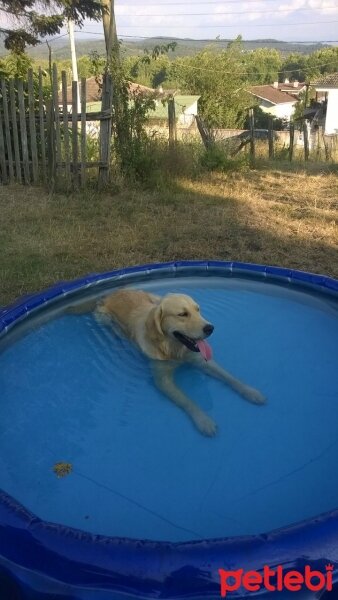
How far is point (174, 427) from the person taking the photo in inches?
129

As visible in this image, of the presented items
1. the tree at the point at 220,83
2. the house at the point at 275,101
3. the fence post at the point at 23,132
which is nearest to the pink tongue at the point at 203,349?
the fence post at the point at 23,132

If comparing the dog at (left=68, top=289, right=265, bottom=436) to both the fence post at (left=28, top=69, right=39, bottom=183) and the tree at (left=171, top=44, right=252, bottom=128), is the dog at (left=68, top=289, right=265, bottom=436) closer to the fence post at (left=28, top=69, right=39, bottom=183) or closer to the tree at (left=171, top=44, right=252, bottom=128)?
the fence post at (left=28, top=69, right=39, bottom=183)

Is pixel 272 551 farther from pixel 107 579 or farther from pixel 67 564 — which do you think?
pixel 67 564

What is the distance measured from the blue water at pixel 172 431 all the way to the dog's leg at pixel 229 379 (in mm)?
58

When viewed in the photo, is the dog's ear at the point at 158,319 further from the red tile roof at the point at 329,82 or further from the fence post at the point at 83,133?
the red tile roof at the point at 329,82

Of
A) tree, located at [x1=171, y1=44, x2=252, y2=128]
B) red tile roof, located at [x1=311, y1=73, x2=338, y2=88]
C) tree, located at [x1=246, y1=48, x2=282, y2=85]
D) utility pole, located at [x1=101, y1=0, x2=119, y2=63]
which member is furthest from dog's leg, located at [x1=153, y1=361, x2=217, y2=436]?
tree, located at [x1=246, y1=48, x2=282, y2=85]

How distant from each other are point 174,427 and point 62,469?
2.50 ft

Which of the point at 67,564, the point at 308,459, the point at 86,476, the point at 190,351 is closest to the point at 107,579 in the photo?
the point at 67,564

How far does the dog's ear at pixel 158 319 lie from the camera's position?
3602 mm

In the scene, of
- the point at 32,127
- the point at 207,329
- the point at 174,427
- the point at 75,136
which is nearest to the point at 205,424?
the point at 174,427

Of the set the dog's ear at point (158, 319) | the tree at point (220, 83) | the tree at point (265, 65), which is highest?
the tree at point (265, 65)

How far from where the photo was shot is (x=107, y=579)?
5.91 feet

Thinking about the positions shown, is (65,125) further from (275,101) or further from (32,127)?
(275,101)

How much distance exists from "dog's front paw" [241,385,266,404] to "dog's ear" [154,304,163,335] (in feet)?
2.36
